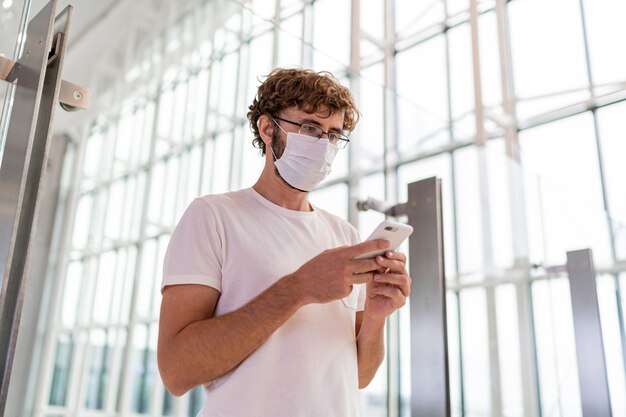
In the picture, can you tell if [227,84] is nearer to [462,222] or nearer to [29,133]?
[29,133]

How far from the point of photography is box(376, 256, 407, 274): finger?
1.49m

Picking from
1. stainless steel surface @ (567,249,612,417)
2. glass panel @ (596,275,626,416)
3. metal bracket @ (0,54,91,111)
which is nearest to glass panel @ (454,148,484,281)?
stainless steel surface @ (567,249,612,417)

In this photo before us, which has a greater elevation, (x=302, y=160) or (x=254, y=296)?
(x=302, y=160)

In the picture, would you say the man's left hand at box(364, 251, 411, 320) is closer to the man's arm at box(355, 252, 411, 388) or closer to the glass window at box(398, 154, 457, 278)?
the man's arm at box(355, 252, 411, 388)

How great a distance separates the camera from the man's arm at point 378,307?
155 centimetres

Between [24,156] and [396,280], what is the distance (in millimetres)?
1011

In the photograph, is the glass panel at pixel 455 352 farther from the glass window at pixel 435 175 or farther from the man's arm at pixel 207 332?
the man's arm at pixel 207 332

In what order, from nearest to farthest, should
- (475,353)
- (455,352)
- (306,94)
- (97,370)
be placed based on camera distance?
(306,94)
(97,370)
(455,352)
(475,353)

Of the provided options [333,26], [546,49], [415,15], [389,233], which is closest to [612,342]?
[389,233]

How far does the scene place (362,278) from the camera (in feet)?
4.92

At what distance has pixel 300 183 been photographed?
174 cm

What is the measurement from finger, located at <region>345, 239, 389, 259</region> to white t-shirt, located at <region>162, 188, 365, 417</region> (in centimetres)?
23

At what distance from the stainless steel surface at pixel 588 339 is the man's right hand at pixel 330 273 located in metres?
2.35

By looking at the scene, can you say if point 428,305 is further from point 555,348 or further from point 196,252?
point 555,348
